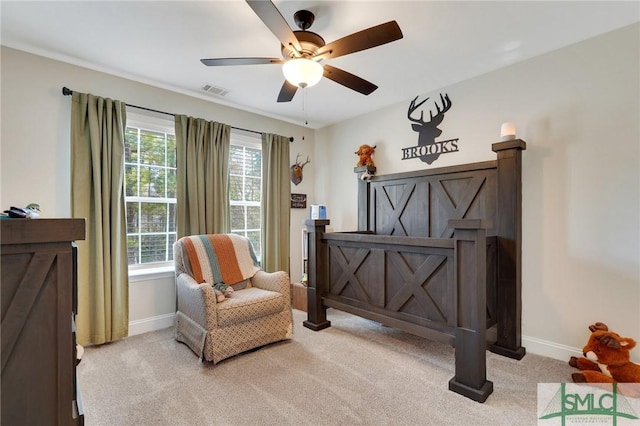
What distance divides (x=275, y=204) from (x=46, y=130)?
2.35 meters

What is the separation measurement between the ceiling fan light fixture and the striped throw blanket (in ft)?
6.00

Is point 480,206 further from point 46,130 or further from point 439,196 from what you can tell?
point 46,130

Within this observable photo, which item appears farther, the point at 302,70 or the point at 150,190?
the point at 150,190

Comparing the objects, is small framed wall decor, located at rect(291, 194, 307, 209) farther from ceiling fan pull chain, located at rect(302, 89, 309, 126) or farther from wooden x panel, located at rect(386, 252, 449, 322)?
wooden x panel, located at rect(386, 252, 449, 322)

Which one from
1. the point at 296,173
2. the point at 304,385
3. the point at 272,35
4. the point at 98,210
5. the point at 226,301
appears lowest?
the point at 304,385

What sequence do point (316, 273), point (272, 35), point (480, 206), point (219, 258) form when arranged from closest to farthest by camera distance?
1. point (272, 35)
2. point (480, 206)
3. point (219, 258)
4. point (316, 273)

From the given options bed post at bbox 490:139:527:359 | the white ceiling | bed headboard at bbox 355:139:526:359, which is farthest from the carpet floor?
the white ceiling

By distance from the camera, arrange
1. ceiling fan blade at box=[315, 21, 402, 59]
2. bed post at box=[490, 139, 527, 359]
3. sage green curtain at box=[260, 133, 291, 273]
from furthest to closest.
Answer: sage green curtain at box=[260, 133, 291, 273] → bed post at box=[490, 139, 527, 359] → ceiling fan blade at box=[315, 21, 402, 59]

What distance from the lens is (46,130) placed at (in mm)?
2602

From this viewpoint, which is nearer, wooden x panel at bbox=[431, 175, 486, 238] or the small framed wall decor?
wooden x panel at bbox=[431, 175, 486, 238]

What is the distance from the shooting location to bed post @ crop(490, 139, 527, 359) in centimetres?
258

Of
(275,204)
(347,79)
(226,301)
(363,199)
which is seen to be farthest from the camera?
(275,204)

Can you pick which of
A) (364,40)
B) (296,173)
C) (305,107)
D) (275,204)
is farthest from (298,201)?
(364,40)

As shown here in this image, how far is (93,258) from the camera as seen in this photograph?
271 centimetres
